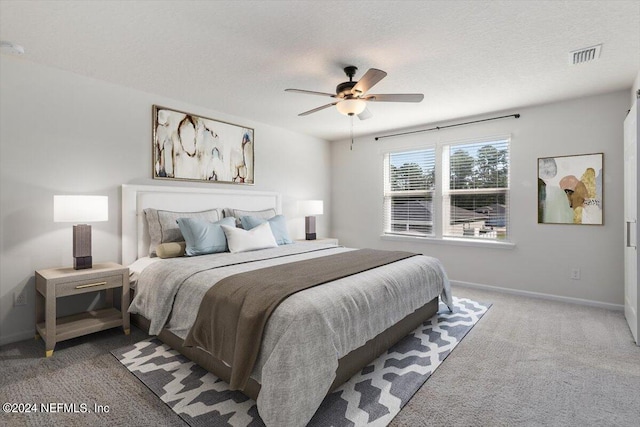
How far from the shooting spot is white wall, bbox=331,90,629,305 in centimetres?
358

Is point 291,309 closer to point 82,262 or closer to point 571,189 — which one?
point 82,262

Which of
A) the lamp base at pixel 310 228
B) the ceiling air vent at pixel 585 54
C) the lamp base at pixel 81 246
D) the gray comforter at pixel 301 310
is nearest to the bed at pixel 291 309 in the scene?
the gray comforter at pixel 301 310

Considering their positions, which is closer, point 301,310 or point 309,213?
point 301,310

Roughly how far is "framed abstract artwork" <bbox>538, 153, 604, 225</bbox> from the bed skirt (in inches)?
90.2

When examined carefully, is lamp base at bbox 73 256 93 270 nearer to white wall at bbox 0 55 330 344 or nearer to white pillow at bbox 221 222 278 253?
white wall at bbox 0 55 330 344

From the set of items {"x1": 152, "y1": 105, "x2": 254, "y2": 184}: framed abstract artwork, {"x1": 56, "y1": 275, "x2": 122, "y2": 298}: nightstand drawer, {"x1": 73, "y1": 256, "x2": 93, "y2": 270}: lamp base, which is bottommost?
{"x1": 56, "y1": 275, "x2": 122, "y2": 298}: nightstand drawer

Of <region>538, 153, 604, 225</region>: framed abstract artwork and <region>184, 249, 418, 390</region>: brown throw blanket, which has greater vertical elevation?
<region>538, 153, 604, 225</region>: framed abstract artwork

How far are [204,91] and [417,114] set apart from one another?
2.78 metres

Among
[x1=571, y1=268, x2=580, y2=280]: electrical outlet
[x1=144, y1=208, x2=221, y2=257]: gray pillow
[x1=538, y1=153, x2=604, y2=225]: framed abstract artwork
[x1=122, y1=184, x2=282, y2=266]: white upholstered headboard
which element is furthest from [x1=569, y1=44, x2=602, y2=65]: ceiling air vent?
[x1=144, y1=208, x2=221, y2=257]: gray pillow

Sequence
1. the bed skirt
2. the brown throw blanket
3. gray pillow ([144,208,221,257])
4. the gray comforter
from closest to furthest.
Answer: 1. the gray comforter
2. the brown throw blanket
3. the bed skirt
4. gray pillow ([144,208,221,257])

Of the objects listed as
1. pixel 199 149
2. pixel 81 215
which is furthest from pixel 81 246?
pixel 199 149

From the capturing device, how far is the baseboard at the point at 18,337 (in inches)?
107

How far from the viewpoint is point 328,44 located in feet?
8.21

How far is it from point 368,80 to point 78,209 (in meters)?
2.66
